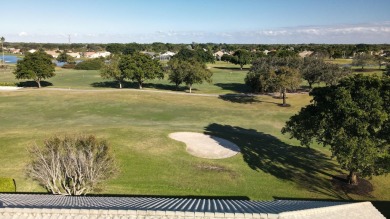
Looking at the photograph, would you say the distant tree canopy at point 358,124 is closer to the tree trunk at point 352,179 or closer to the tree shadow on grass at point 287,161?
the tree trunk at point 352,179

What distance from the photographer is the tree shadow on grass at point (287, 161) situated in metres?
33.4

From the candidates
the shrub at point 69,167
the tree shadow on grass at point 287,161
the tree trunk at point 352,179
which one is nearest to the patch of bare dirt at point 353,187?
the tree trunk at point 352,179

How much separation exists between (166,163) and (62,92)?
55552 mm

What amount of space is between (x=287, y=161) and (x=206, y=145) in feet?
34.7

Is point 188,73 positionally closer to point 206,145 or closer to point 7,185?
point 206,145

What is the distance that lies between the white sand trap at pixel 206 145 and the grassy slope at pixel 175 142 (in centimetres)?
132

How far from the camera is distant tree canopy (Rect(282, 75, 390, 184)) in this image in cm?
2875

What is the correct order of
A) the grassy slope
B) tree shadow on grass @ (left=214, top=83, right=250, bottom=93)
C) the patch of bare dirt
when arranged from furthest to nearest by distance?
1. tree shadow on grass @ (left=214, top=83, right=250, bottom=93)
2. the grassy slope
3. the patch of bare dirt

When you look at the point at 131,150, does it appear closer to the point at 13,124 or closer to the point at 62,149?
the point at 62,149

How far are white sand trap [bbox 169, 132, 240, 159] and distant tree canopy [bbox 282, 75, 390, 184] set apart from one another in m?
11.9

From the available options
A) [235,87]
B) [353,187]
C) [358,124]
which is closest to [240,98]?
[235,87]

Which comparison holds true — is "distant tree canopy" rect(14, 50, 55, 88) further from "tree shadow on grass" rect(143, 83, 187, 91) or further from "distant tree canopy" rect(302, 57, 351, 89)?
"distant tree canopy" rect(302, 57, 351, 89)

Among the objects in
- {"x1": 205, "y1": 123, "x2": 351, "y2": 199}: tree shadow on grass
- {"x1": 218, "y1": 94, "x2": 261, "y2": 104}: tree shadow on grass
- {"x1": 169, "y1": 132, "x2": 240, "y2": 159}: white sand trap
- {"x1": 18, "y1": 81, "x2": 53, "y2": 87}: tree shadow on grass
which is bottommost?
{"x1": 205, "y1": 123, "x2": 351, "y2": 199}: tree shadow on grass

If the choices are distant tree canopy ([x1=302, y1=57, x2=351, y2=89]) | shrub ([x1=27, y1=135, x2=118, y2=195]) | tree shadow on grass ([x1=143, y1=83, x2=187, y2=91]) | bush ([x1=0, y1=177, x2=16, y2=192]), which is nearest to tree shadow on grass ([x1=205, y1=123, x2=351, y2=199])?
shrub ([x1=27, y1=135, x2=118, y2=195])
